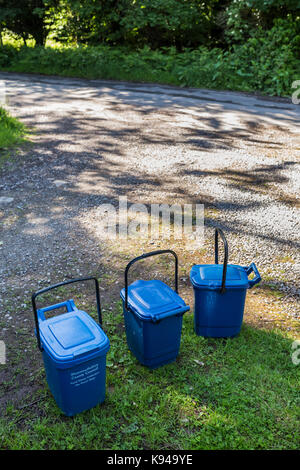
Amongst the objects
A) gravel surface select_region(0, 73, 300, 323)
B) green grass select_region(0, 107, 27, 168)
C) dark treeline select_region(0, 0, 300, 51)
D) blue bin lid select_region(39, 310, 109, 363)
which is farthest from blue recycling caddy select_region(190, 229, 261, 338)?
dark treeline select_region(0, 0, 300, 51)

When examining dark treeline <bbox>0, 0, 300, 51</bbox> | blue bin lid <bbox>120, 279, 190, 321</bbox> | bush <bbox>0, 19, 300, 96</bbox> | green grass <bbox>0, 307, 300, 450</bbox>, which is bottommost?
green grass <bbox>0, 307, 300, 450</bbox>

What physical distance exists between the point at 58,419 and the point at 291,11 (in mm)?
15227

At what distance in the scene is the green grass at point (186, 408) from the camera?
295cm

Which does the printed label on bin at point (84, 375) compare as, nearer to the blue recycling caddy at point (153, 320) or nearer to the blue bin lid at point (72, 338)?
the blue bin lid at point (72, 338)

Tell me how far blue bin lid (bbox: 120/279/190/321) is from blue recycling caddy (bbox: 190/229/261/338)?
32 cm

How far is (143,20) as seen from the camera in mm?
16250

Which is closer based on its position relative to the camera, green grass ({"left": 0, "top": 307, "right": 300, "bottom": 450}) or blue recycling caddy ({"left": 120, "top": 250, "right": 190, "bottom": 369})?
green grass ({"left": 0, "top": 307, "right": 300, "bottom": 450})

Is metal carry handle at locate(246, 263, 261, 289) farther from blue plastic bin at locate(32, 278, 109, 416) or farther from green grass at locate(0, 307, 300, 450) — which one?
blue plastic bin at locate(32, 278, 109, 416)

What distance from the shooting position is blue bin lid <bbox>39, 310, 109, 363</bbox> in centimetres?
286

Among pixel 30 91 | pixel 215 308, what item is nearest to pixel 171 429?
pixel 215 308

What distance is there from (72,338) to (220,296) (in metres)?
1.39

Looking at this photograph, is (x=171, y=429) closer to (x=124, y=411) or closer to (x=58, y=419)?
(x=124, y=411)

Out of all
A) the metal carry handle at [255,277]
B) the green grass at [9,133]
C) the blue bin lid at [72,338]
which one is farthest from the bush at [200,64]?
the blue bin lid at [72,338]

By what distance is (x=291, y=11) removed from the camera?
14008mm
